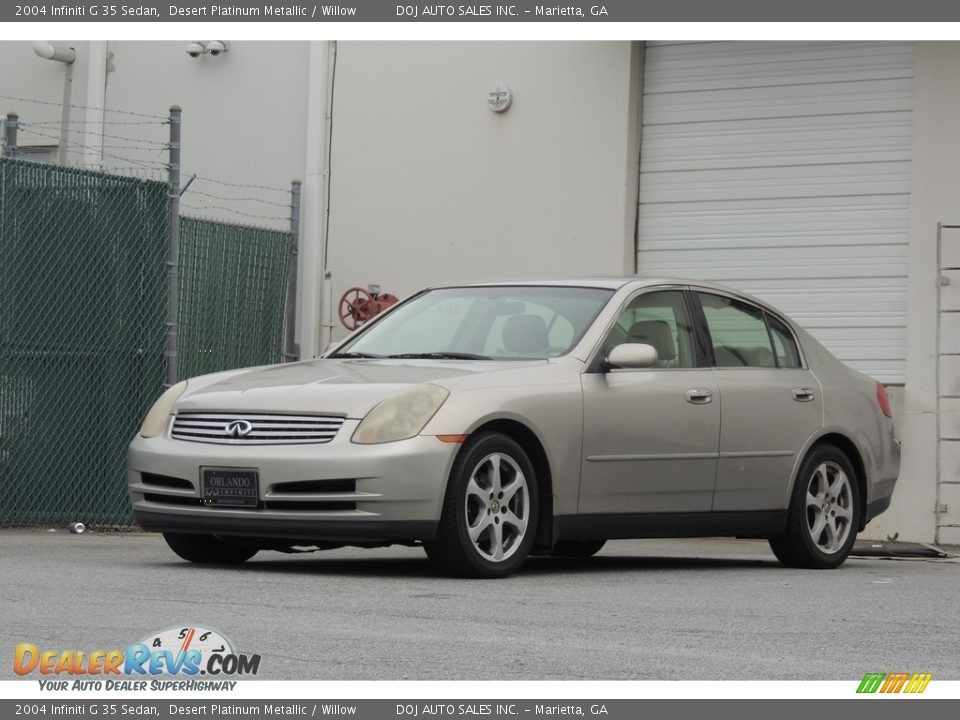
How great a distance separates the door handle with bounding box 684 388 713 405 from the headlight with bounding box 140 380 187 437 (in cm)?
261

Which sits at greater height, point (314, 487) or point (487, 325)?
point (487, 325)

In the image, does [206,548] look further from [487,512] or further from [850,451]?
[850,451]

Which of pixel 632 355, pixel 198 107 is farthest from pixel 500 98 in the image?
pixel 632 355

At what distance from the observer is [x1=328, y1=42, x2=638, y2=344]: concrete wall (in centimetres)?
1655

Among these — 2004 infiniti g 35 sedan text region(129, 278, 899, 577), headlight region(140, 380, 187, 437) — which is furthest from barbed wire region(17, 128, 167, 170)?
headlight region(140, 380, 187, 437)

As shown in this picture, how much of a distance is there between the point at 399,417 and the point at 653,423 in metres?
1.68

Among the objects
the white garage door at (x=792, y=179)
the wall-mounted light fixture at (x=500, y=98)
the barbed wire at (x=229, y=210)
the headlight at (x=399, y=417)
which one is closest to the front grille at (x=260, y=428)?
the headlight at (x=399, y=417)

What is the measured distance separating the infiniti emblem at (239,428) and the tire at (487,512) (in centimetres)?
97

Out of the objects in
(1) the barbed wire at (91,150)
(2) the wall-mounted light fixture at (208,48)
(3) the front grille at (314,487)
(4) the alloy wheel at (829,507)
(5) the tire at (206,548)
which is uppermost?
(2) the wall-mounted light fixture at (208,48)

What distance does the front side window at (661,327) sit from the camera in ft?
32.2

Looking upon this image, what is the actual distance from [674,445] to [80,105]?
449 inches

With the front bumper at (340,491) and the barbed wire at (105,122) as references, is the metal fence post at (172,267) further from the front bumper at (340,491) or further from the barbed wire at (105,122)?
the barbed wire at (105,122)

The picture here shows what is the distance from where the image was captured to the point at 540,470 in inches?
358

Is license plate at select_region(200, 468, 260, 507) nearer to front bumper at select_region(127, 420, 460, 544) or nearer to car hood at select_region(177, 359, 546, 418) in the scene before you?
front bumper at select_region(127, 420, 460, 544)
